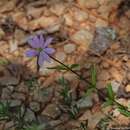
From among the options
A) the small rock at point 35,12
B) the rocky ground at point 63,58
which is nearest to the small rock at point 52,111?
the rocky ground at point 63,58

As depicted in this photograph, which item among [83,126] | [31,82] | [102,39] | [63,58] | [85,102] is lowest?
[83,126]

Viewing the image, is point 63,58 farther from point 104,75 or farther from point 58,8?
point 58,8

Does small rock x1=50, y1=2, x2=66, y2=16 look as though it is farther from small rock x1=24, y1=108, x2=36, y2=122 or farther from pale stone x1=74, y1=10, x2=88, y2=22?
small rock x1=24, y1=108, x2=36, y2=122

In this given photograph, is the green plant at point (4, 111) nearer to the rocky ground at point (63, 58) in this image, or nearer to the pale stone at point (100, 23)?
the rocky ground at point (63, 58)

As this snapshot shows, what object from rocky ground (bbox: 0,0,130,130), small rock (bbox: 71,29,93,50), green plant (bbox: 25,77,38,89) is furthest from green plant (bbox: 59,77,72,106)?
small rock (bbox: 71,29,93,50)

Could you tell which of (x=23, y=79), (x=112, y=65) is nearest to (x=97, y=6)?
(x=112, y=65)

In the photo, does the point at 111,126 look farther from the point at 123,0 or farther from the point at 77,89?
the point at 123,0

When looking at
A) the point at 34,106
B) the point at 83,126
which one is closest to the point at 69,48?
the point at 34,106

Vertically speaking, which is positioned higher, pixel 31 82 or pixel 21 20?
pixel 21 20
